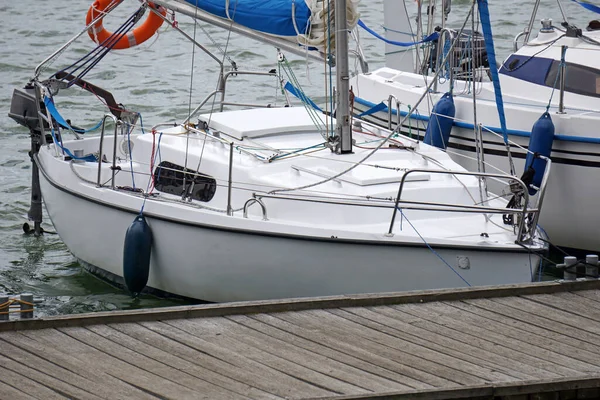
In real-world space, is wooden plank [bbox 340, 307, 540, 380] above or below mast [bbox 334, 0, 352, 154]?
below

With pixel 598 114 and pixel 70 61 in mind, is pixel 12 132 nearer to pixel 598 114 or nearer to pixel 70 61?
pixel 70 61

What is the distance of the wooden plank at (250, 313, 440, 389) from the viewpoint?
5789mm

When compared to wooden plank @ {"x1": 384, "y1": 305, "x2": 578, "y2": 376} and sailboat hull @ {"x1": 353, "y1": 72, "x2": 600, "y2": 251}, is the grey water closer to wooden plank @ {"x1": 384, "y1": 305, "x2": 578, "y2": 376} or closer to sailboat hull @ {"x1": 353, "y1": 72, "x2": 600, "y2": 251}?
sailboat hull @ {"x1": 353, "y1": 72, "x2": 600, "y2": 251}

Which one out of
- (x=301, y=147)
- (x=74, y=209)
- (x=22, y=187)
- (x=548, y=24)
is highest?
(x=548, y=24)

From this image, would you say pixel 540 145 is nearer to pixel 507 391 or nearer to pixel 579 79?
pixel 579 79

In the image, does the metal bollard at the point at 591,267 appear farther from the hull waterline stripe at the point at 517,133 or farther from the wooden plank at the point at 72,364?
the wooden plank at the point at 72,364

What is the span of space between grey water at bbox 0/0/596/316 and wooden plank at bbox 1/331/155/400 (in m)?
2.96

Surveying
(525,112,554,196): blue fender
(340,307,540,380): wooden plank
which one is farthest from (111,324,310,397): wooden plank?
(525,112,554,196): blue fender

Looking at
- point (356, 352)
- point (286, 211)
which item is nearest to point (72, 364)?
point (356, 352)

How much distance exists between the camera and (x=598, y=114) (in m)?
10.3

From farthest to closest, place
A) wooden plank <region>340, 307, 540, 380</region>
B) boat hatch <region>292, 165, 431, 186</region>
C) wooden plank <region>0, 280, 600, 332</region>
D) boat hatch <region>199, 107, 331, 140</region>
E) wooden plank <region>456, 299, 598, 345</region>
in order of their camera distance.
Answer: boat hatch <region>199, 107, 331, 140</region> < boat hatch <region>292, 165, 431, 186</region> < wooden plank <region>0, 280, 600, 332</region> < wooden plank <region>456, 299, 598, 345</region> < wooden plank <region>340, 307, 540, 380</region>

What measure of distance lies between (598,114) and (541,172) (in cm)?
84

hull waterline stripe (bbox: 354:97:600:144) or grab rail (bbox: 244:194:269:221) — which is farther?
hull waterline stripe (bbox: 354:97:600:144)

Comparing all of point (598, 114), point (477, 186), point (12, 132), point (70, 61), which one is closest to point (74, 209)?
point (477, 186)
